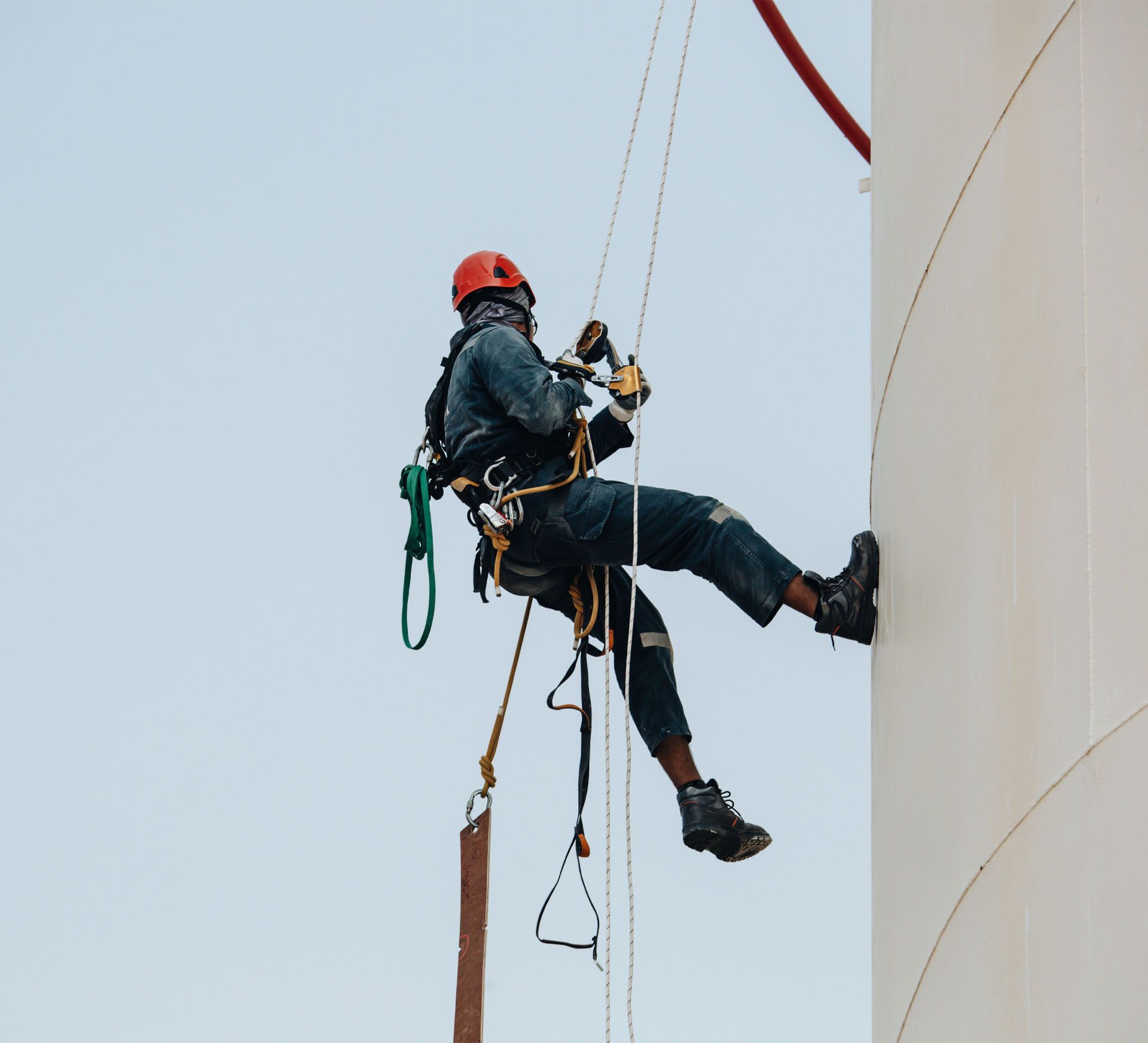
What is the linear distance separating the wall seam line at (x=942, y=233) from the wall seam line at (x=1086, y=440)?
286 millimetres

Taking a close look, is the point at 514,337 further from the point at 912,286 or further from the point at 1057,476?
the point at 1057,476

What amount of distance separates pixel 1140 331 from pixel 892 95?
2630 millimetres

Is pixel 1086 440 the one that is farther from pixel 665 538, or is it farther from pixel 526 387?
pixel 526 387

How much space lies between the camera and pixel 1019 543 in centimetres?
447

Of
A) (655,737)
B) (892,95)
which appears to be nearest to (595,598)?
(655,737)

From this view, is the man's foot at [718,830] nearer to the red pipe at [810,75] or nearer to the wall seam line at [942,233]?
the wall seam line at [942,233]

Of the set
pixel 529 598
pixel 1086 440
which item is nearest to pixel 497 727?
pixel 529 598

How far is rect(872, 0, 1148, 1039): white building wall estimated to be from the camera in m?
3.97

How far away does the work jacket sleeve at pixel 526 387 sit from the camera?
6508 millimetres

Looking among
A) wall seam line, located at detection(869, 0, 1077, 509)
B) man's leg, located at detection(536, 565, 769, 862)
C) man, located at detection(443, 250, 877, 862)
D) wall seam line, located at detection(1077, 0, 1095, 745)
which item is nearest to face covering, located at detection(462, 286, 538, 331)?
man, located at detection(443, 250, 877, 862)

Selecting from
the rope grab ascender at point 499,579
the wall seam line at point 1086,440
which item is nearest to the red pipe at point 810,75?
the rope grab ascender at point 499,579

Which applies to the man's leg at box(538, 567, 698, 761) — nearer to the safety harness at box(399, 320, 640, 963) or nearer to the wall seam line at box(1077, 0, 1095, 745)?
the safety harness at box(399, 320, 640, 963)

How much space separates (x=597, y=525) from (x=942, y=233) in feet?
5.71

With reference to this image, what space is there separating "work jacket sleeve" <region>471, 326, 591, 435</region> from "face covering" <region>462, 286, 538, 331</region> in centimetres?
43
